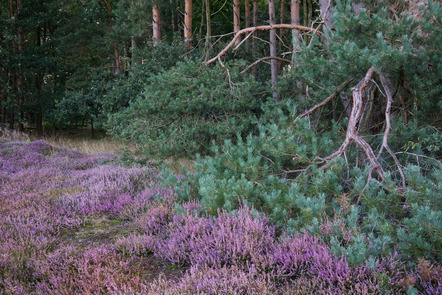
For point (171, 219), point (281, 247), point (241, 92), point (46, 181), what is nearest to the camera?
point (281, 247)

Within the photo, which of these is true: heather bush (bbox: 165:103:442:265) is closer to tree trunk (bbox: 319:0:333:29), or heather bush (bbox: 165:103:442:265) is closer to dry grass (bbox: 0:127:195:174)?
dry grass (bbox: 0:127:195:174)

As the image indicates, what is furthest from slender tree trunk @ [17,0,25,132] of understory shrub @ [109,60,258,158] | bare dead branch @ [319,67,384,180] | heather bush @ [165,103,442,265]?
bare dead branch @ [319,67,384,180]

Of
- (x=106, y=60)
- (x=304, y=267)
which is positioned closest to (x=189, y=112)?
(x=304, y=267)

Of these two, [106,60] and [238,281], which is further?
[106,60]

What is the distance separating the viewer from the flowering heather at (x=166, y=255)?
2389mm

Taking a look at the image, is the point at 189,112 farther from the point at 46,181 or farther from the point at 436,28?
the point at 436,28

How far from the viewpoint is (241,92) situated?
7.21m

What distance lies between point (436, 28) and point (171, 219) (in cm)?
393

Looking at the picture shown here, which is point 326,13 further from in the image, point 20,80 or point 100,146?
point 20,80

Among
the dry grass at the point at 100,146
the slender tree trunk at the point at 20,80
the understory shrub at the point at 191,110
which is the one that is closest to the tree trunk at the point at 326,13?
the understory shrub at the point at 191,110

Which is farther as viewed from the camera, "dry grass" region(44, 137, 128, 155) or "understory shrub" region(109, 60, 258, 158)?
"dry grass" region(44, 137, 128, 155)

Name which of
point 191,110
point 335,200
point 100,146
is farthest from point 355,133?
point 100,146

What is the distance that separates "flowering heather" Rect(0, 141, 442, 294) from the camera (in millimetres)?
2389

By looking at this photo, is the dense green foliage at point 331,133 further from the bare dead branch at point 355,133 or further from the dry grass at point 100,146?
the dry grass at point 100,146
